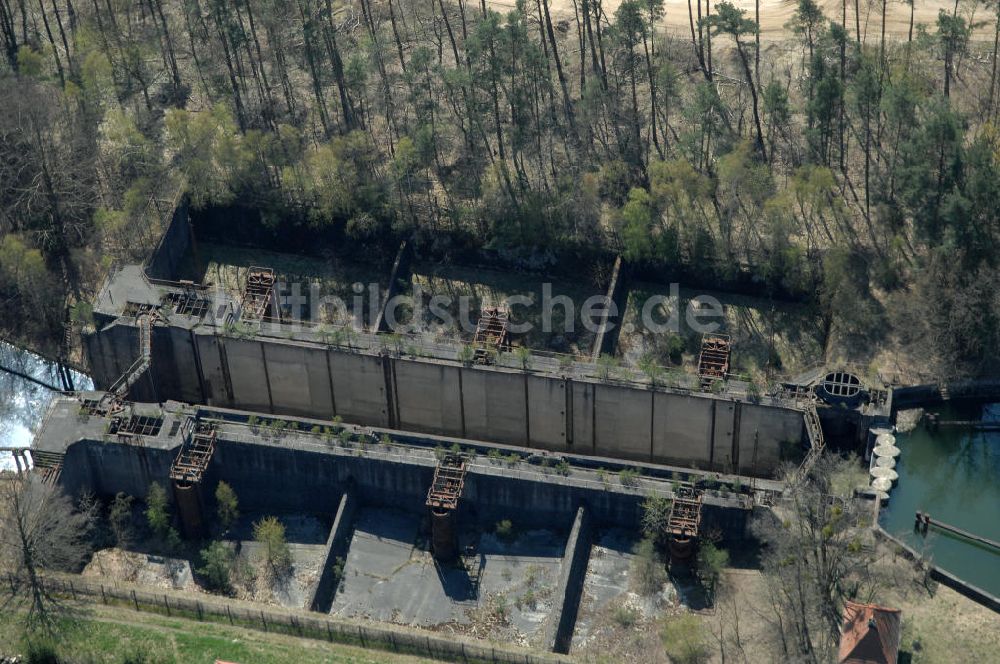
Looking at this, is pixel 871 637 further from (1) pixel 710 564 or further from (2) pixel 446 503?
(2) pixel 446 503

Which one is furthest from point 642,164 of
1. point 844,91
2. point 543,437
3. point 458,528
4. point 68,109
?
point 68,109

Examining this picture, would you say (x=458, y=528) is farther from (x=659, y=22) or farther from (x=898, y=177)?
(x=659, y=22)

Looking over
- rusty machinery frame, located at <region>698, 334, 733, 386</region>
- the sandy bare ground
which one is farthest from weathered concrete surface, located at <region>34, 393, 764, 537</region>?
the sandy bare ground

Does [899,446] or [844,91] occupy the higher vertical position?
[844,91]

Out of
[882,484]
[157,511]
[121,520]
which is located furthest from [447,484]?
[882,484]

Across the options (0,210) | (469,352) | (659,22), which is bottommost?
(469,352)

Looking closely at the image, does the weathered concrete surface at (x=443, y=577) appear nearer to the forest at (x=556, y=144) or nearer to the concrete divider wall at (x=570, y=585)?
the concrete divider wall at (x=570, y=585)
